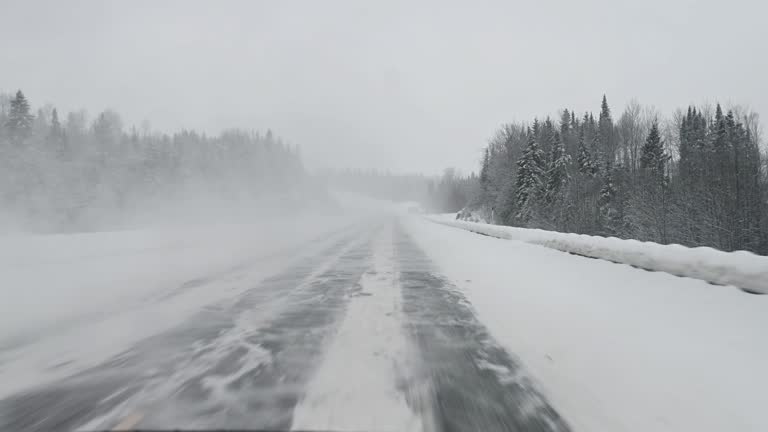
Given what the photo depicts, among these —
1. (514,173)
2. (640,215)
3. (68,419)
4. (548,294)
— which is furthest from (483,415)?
(514,173)

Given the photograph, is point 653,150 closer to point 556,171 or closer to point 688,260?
point 556,171

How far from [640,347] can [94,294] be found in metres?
7.79

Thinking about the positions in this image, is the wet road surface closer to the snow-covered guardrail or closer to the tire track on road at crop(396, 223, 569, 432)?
the tire track on road at crop(396, 223, 569, 432)

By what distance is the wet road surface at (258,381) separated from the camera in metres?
2.05

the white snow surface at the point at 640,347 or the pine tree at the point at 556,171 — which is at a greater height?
the pine tree at the point at 556,171

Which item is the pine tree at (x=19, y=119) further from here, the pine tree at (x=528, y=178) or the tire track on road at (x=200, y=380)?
the pine tree at (x=528, y=178)

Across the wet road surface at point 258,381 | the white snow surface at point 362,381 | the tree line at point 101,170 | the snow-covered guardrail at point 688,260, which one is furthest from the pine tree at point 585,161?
the tree line at point 101,170

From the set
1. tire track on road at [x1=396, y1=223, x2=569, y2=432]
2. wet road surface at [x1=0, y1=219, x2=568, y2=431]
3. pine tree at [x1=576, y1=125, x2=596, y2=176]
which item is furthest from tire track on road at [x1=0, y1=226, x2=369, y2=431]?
pine tree at [x1=576, y1=125, x2=596, y2=176]

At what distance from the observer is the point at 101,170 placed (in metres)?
42.2

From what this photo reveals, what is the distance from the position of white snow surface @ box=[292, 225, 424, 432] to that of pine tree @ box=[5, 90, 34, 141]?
50.8m

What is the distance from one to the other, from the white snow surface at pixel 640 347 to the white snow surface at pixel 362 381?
111 centimetres

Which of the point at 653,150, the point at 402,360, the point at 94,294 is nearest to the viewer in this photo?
the point at 402,360

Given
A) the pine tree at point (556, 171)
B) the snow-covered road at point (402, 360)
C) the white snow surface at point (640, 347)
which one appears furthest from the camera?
the pine tree at point (556, 171)

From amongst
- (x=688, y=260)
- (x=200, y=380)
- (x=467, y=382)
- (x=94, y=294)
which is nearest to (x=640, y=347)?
(x=688, y=260)
